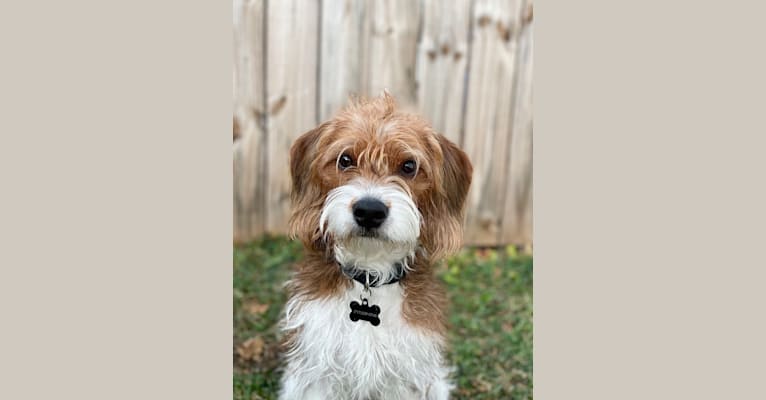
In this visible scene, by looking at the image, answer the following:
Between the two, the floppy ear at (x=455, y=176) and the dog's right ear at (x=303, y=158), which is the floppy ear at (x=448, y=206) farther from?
the dog's right ear at (x=303, y=158)

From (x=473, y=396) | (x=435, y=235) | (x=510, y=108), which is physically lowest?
(x=473, y=396)

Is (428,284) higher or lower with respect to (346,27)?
lower

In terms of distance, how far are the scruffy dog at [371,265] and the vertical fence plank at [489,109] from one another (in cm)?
188

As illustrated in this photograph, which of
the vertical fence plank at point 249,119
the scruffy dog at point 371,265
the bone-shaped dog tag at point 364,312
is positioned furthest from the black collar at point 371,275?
the vertical fence plank at point 249,119

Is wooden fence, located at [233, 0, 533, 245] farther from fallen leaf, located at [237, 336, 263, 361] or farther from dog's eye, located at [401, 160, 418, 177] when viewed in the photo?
dog's eye, located at [401, 160, 418, 177]

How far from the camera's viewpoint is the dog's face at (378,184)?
3969mm

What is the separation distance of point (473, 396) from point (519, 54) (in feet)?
9.97

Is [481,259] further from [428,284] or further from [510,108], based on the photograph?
[428,284]

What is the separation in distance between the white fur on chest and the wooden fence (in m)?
2.01

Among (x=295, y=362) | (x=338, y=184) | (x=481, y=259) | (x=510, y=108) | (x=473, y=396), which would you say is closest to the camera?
(x=338, y=184)

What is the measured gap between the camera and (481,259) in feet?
23.1

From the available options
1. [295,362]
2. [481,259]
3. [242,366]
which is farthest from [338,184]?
[481,259]

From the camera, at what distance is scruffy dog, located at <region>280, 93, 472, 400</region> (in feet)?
13.9

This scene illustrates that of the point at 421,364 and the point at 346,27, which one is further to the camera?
the point at 346,27
